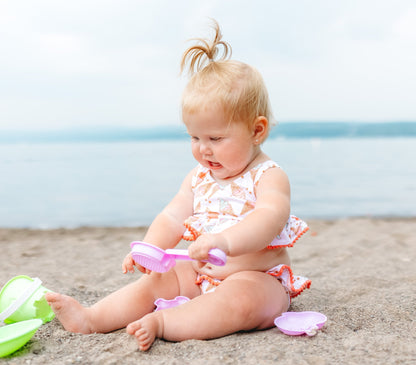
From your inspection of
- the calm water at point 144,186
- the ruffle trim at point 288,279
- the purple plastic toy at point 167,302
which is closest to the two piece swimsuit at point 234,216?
the ruffle trim at point 288,279

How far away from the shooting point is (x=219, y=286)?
1.93m

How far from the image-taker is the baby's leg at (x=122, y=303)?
1.92 meters

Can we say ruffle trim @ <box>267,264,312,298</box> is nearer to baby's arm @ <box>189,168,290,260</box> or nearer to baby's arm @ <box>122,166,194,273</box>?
baby's arm @ <box>189,168,290,260</box>

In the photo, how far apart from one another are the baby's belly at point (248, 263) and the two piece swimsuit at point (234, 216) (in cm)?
2

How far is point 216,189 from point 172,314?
0.60m

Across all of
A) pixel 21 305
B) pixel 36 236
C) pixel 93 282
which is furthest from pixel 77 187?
pixel 21 305

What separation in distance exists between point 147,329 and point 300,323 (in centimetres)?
59

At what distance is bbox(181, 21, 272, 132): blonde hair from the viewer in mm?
1970

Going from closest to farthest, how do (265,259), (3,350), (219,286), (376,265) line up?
1. (3,350)
2. (219,286)
3. (265,259)
4. (376,265)

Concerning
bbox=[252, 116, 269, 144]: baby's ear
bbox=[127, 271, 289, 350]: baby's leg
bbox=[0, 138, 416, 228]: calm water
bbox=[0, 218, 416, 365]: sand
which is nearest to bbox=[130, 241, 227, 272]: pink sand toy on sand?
bbox=[127, 271, 289, 350]: baby's leg

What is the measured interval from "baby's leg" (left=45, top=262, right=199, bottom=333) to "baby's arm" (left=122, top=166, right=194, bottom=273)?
0.42 ft

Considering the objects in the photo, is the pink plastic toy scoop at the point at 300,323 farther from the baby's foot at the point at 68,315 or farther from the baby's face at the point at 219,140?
the baby's foot at the point at 68,315

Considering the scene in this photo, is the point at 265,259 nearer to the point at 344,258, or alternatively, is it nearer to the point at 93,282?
the point at 93,282

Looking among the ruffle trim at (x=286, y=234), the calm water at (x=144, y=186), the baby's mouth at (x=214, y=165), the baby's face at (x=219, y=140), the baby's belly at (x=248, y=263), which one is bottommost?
the calm water at (x=144, y=186)
